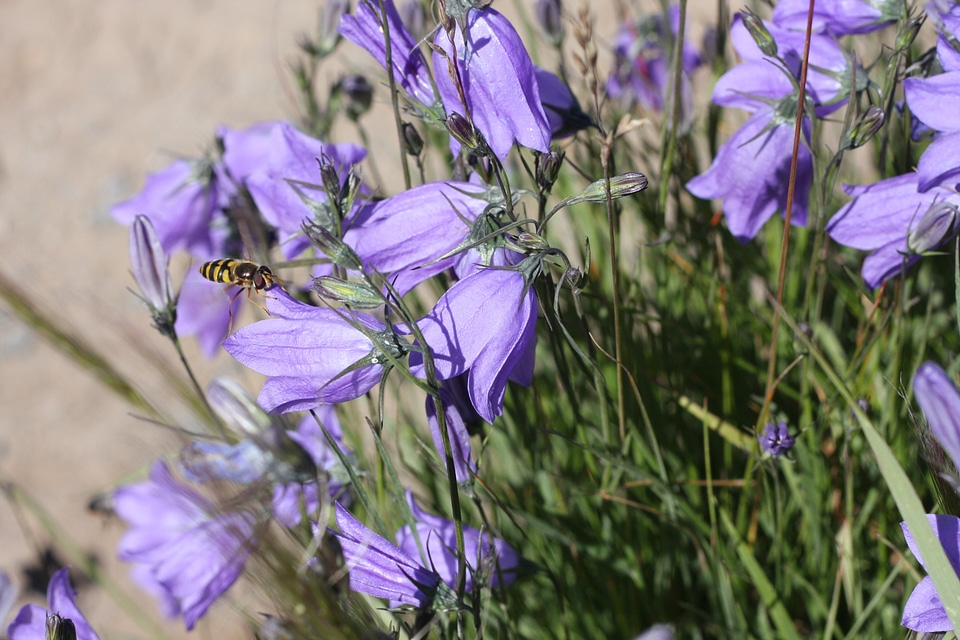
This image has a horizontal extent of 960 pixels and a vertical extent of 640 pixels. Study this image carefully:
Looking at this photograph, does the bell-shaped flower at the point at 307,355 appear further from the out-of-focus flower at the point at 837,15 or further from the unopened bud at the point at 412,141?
the out-of-focus flower at the point at 837,15

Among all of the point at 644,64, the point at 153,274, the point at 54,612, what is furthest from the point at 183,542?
the point at 644,64

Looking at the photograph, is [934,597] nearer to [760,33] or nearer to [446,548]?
[446,548]

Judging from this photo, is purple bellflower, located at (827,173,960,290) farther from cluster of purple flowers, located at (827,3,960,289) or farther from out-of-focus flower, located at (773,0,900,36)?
out-of-focus flower, located at (773,0,900,36)

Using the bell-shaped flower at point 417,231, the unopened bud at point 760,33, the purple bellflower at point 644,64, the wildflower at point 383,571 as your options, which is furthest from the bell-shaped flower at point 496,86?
the purple bellflower at point 644,64

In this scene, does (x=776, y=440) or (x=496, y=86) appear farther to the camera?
(x=776, y=440)

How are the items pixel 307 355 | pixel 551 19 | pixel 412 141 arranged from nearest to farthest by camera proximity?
1. pixel 307 355
2. pixel 412 141
3. pixel 551 19

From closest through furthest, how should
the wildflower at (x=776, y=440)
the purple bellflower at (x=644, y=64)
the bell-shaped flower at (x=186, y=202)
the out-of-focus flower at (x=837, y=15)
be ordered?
the wildflower at (x=776, y=440) < the out-of-focus flower at (x=837, y=15) < the bell-shaped flower at (x=186, y=202) < the purple bellflower at (x=644, y=64)

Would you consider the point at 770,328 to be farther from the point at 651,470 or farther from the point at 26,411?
the point at 26,411

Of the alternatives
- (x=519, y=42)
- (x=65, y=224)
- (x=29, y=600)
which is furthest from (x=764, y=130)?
(x=65, y=224)
